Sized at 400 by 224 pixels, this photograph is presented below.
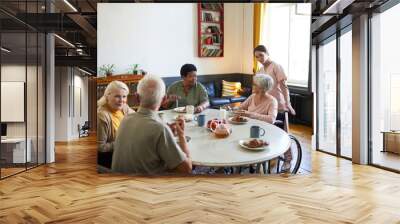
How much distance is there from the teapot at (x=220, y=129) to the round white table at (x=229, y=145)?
0.13ft

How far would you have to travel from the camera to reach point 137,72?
392 centimetres

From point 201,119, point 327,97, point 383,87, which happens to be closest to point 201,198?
point 201,119

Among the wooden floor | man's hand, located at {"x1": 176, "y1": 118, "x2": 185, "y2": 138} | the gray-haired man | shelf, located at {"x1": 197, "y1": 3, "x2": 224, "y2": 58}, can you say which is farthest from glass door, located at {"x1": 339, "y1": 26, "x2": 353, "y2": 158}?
the gray-haired man

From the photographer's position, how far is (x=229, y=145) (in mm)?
3797

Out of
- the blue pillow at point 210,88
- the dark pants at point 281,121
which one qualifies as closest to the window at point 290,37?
the dark pants at point 281,121

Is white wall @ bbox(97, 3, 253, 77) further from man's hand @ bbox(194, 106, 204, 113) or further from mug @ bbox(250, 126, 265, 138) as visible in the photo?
mug @ bbox(250, 126, 265, 138)

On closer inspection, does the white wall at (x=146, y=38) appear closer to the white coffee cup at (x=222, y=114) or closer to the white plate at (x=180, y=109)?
the white plate at (x=180, y=109)

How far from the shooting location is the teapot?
3854mm

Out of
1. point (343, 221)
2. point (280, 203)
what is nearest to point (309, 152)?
point (280, 203)

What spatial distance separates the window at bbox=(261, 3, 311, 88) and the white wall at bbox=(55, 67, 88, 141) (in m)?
4.80

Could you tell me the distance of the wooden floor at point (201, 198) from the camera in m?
2.83

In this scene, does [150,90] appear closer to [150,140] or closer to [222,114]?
[150,140]

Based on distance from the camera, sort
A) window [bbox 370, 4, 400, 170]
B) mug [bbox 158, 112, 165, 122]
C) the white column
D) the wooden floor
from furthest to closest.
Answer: the white column → window [bbox 370, 4, 400, 170] → mug [bbox 158, 112, 165, 122] → the wooden floor

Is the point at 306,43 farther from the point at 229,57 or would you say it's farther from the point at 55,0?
the point at 55,0
